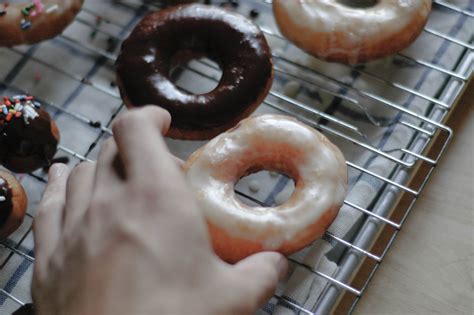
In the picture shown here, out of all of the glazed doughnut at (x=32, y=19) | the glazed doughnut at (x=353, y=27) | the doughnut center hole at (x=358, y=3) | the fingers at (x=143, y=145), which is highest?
the doughnut center hole at (x=358, y=3)

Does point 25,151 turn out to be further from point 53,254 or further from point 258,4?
point 258,4

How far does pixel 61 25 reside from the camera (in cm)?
160

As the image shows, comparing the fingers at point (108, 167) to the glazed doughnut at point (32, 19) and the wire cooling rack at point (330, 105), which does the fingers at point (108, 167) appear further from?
the glazed doughnut at point (32, 19)

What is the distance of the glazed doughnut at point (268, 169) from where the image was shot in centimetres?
122

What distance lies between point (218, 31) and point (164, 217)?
2.12 feet

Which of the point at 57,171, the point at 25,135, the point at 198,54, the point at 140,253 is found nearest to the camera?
the point at 140,253

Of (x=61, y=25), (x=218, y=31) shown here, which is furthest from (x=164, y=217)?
(x=61, y=25)

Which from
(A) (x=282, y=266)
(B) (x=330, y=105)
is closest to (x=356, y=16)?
(B) (x=330, y=105)

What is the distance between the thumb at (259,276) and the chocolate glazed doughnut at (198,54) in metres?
0.39

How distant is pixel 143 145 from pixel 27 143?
0.50m

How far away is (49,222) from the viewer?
111 cm

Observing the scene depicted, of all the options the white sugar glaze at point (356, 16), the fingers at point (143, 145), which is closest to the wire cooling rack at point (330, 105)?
the white sugar glaze at point (356, 16)

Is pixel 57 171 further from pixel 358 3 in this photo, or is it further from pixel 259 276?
pixel 358 3

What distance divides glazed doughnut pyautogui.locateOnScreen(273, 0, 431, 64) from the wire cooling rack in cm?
8
